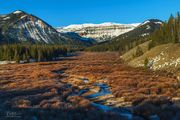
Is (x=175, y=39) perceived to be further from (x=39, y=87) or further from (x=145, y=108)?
(x=145, y=108)

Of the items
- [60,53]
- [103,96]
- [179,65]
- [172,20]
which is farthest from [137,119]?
[60,53]

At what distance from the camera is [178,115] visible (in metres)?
24.8

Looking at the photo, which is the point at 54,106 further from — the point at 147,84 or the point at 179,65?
the point at 179,65

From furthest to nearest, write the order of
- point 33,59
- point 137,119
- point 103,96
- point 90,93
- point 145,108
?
1. point 33,59
2. point 90,93
3. point 103,96
4. point 145,108
5. point 137,119

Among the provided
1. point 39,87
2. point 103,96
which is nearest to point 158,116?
point 103,96

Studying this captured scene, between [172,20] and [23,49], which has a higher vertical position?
[172,20]

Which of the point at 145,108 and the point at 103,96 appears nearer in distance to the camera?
the point at 145,108

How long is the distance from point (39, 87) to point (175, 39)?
226 feet

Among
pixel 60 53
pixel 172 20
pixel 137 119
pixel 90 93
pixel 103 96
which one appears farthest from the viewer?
pixel 60 53

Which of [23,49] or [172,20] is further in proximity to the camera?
[23,49]

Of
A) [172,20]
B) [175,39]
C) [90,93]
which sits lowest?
[90,93]

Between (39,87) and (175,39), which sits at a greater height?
(175,39)

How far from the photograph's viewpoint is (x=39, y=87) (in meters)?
42.7

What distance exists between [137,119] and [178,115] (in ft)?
11.6
